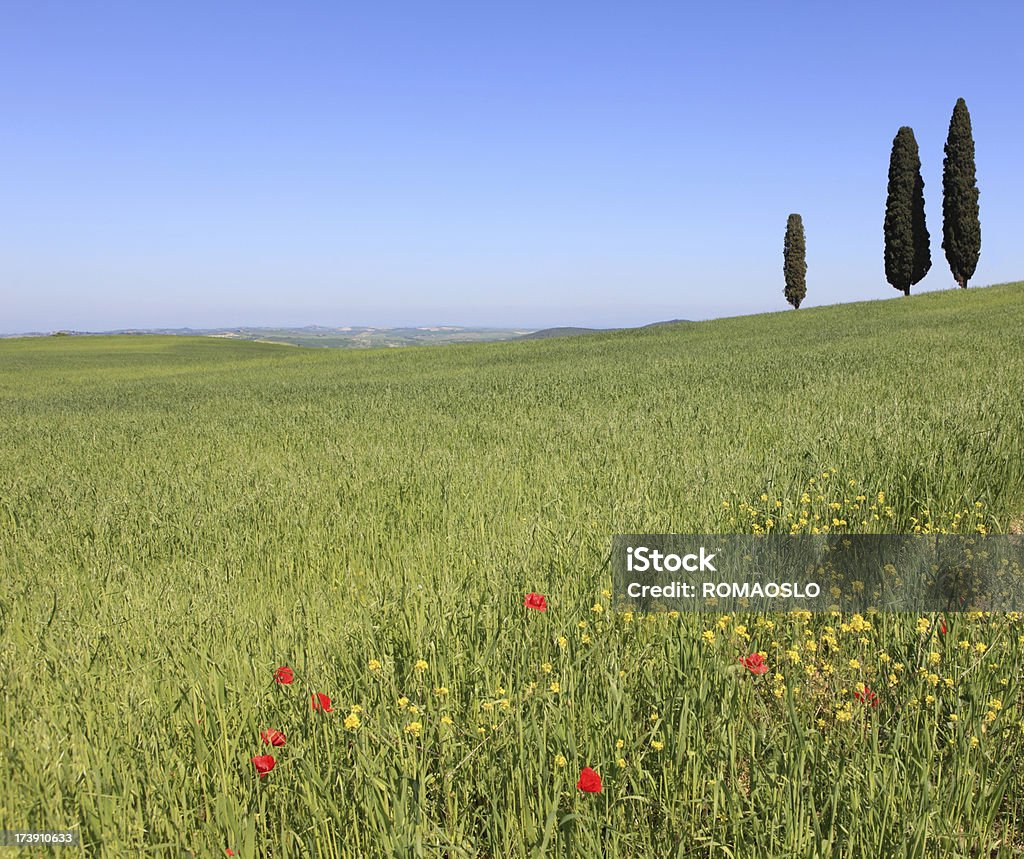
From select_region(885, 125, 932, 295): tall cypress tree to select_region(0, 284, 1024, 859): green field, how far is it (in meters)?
45.9

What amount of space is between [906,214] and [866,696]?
5345 cm

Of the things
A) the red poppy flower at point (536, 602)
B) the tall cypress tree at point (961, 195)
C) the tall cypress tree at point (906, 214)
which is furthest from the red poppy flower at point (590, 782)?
the tall cypress tree at point (906, 214)

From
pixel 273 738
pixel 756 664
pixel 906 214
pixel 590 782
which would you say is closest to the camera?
pixel 590 782

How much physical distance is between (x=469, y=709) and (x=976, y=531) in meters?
3.59

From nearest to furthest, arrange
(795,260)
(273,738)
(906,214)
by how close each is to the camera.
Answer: (273,738) < (906,214) < (795,260)

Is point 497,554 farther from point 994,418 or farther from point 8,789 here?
point 994,418

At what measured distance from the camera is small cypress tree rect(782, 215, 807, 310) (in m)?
54.1

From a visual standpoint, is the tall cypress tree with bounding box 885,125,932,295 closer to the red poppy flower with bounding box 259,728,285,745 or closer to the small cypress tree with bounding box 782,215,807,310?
the small cypress tree with bounding box 782,215,807,310

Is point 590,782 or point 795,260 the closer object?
point 590,782

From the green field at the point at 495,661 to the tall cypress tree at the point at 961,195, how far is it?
44.5 meters

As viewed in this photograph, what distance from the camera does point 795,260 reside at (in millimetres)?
54281

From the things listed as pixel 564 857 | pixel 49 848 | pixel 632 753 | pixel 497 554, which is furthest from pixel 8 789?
pixel 497 554

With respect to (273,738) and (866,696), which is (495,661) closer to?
(273,738)

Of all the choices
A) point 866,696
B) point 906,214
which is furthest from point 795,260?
→ point 866,696
